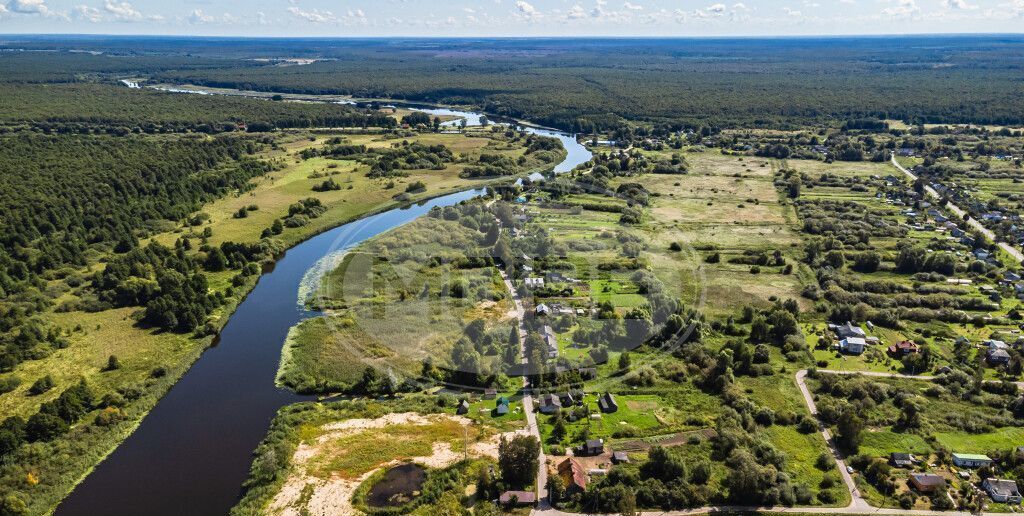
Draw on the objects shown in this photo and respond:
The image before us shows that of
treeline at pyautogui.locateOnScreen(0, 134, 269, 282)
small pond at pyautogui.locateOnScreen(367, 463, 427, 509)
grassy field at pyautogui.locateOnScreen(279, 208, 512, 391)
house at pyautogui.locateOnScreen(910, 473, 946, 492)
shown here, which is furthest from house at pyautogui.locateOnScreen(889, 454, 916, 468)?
treeline at pyautogui.locateOnScreen(0, 134, 269, 282)

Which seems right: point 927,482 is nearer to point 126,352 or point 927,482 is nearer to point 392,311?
point 392,311

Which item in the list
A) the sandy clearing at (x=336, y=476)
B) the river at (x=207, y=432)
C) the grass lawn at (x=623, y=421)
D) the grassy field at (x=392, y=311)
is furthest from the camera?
the grassy field at (x=392, y=311)

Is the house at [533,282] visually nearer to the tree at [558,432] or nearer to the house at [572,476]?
the tree at [558,432]

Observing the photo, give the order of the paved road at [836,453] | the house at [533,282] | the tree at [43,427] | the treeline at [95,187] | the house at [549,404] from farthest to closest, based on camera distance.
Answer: the treeline at [95,187], the house at [533,282], the house at [549,404], the tree at [43,427], the paved road at [836,453]

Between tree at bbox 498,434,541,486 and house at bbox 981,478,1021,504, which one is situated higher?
tree at bbox 498,434,541,486

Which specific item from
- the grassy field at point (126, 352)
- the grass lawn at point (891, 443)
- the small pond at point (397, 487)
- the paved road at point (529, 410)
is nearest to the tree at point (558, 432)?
the paved road at point (529, 410)

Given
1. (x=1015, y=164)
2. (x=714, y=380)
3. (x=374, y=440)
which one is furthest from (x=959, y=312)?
(x=1015, y=164)

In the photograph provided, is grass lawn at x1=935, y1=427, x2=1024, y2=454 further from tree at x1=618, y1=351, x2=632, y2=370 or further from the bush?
the bush
